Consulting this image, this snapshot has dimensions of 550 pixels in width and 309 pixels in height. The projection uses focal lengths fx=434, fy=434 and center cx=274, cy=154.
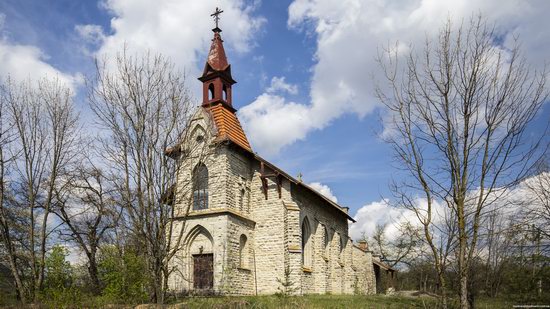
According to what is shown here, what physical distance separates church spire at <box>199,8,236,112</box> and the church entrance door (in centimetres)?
940

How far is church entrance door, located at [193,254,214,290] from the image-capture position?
21469 mm

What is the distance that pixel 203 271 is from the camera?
21828 mm

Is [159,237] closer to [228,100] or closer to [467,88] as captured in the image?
[467,88]

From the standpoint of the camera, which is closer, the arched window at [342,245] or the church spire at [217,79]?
the church spire at [217,79]

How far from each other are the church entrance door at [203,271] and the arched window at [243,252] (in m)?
1.65

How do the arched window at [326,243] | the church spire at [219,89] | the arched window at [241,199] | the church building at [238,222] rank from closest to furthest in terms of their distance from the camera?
the church building at [238,222]
the arched window at [241,199]
the church spire at [219,89]
the arched window at [326,243]

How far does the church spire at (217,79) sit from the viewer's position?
26.8 m

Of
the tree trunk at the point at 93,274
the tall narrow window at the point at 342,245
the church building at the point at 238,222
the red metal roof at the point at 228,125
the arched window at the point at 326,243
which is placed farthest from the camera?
the tall narrow window at the point at 342,245

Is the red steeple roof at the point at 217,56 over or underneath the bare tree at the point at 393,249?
over

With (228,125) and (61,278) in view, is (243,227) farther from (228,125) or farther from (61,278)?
(61,278)

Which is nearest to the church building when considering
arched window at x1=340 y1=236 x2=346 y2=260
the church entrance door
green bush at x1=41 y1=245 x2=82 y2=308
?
the church entrance door

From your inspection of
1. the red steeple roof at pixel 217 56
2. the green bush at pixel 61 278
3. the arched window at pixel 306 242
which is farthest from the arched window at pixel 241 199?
the green bush at pixel 61 278

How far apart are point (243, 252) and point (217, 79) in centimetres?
1085

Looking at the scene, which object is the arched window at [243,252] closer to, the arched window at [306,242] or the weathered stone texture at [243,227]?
the weathered stone texture at [243,227]
